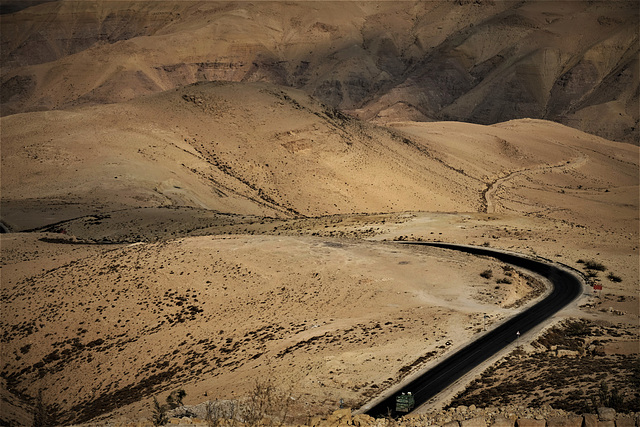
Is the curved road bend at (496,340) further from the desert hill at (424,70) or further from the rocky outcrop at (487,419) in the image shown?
the desert hill at (424,70)

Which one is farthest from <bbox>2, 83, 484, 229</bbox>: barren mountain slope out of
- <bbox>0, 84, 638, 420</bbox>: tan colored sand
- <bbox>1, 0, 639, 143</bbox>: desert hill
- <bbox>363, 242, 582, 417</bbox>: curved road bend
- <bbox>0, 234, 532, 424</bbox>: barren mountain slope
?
<bbox>1, 0, 639, 143</bbox>: desert hill

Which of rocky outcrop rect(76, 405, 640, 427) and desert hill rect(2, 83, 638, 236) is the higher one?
rocky outcrop rect(76, 405, 640, 427)

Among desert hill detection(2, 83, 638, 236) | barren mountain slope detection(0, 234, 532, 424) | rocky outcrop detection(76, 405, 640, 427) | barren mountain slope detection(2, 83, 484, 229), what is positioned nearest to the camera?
rocky outcrop detection(76, 405, 640, 427)

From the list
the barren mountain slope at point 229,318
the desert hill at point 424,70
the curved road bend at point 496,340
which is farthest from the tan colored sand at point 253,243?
the desert hill at point 424,70

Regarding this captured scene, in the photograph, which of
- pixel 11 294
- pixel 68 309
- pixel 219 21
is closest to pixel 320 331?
pixel 68 309

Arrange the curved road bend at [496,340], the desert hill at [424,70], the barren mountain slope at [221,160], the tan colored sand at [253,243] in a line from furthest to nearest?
the desert hill at [424,70] → the barren mountain slope at [221,160] → the tan colored sand at [253,243] → the curved road bend at [496,340]

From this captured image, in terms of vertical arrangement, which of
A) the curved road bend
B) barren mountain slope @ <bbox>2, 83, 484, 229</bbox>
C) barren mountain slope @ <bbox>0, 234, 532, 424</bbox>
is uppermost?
the curved road bend

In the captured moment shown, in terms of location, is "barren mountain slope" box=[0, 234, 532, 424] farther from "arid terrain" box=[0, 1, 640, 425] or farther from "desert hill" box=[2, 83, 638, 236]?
"desert hill" box=[2, 83, 638, 236]

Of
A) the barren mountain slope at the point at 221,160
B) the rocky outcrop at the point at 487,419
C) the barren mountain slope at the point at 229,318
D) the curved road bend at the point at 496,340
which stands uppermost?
the rocky outcrop at the point at 487,419
